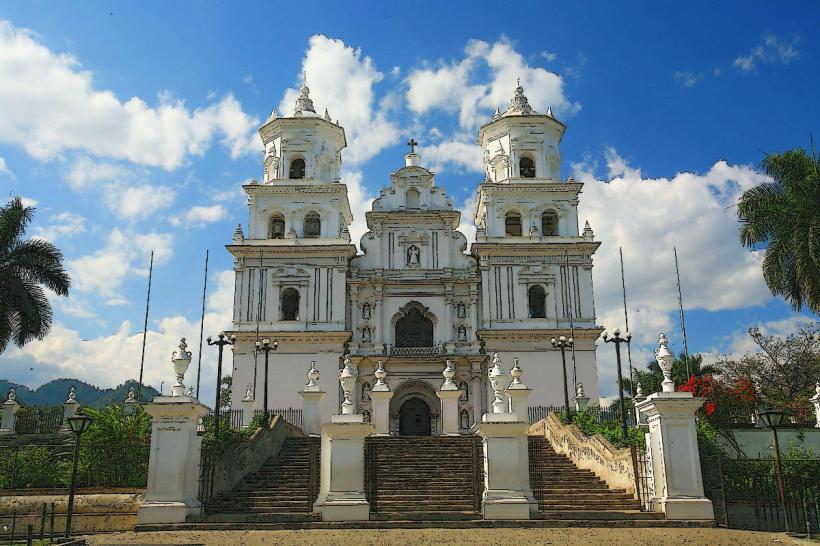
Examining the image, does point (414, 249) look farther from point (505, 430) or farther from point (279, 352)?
point (505, 430)

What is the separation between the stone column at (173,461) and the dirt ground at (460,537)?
709 millimetres

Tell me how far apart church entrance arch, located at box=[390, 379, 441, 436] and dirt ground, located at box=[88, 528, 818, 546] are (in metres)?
19.8

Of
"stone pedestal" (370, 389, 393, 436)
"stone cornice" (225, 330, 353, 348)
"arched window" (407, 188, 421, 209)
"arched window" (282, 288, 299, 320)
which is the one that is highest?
"arched window" (407, 188, 421, 209)

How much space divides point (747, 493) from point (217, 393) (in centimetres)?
1341

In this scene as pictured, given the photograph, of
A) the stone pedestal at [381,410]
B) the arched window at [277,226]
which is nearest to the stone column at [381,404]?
the stone pedestal at [381,410]

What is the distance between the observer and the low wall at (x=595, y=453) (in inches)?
642

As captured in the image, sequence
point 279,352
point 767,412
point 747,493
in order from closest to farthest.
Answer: point 767,412
point 747,493
point 279,352

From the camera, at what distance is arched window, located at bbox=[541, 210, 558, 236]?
36125 mm

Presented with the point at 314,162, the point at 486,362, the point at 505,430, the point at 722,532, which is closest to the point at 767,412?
the point at 722,532

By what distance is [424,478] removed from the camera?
57.4 ft

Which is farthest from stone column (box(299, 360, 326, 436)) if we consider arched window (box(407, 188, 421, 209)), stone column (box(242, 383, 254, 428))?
arched window (box(407, 188, 421, 209))

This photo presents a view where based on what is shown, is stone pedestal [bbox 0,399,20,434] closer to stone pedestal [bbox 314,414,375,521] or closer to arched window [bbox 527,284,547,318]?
stone pedestal [bbox 314,414,375,521]

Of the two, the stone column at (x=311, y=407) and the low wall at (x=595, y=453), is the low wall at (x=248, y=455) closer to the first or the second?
the stone column at (x=311, y=407)

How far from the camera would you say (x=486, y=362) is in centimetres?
3338
